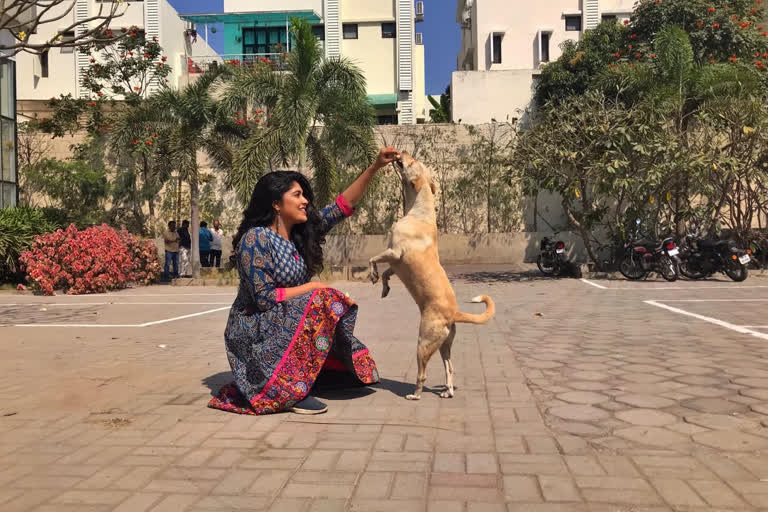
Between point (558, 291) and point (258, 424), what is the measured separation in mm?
10142

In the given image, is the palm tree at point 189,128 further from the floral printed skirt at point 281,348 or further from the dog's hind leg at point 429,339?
the dog's hind leg at point 429,339

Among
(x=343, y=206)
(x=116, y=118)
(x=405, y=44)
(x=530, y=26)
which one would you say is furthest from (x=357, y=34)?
(x=343, y=206)

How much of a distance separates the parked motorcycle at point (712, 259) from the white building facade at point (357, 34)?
710 inches

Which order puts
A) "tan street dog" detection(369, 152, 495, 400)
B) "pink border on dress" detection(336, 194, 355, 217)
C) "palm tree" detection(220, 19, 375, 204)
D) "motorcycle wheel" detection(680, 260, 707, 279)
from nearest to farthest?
"tan street dog" detection(369, 152, 495, 400) < "pink border on dress" detection(336, 194, 355, 217) < "motorcycle wheel" detection(680, 260, 707, 279) < "palm tree" detection(220, 19, 375, 204)

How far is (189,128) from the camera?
16625 millimetres

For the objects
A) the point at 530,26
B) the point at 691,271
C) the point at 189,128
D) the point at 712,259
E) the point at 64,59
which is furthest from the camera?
the point at 530,26

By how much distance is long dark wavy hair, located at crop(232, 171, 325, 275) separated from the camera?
4.42 metres

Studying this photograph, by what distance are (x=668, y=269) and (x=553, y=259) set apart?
10.3ft

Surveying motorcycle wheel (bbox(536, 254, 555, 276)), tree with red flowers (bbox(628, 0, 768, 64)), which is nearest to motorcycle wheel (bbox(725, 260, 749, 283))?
motorcycle wheel (bbox(536, 254, 555, 276))

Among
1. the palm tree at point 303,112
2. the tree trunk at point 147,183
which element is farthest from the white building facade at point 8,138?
the palm tree at point 303,112

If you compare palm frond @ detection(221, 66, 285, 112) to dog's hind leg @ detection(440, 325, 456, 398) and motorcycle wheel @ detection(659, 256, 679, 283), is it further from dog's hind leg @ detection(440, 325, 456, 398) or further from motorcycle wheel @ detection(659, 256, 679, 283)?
dog's hind leg @ detection(440, 325, 456, 398)

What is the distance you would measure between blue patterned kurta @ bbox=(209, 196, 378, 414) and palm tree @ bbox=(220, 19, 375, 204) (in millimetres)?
11361

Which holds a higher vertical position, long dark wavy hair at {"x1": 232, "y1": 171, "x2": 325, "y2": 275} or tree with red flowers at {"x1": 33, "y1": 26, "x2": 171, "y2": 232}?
tree with red flowers at {"x1": 33, "y1": 26, "x2": 171, "y2": 232}

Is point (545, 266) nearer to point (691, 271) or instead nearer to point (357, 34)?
point (691, 271)
